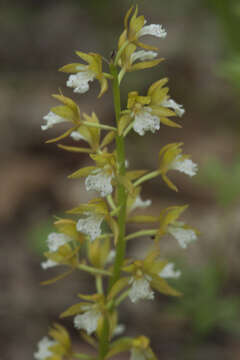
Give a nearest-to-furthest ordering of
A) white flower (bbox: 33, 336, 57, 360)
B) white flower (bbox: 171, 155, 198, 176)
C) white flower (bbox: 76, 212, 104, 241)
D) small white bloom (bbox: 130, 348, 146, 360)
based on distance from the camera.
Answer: white flower (bbox: 76, 212, 104, 241) → white flower (bbox: 171, 155, 198, 176) → small white bloom (bbox: 130, 348, 146, 360) → white flower (bbox: 33, 336, 57, 360)

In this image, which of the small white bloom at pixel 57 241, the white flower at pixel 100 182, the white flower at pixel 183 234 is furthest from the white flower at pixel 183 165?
the small white bloom at pixel 57 241

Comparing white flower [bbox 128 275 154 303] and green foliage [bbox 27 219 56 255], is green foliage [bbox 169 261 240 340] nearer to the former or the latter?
green foliage [bbox 27 219 56 255]

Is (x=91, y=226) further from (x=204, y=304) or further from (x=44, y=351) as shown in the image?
(x=204, y=304)

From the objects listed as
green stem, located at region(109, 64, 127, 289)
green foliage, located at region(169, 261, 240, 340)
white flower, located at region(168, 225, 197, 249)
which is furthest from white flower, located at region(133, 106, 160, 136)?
green foliage, located at region(169, 261, 240, 340)

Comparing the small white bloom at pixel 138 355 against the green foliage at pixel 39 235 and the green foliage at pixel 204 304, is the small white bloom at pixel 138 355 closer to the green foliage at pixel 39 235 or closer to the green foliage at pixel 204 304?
the green foliage at pixel 204 304

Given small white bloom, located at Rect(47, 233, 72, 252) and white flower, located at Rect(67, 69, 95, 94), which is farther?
small white bloom, located at Rect(47, 233, 72, 252)
